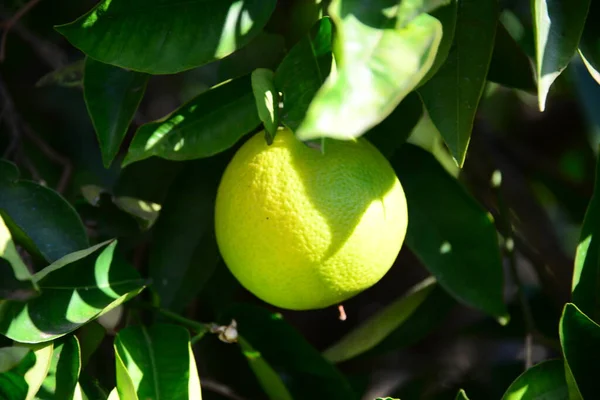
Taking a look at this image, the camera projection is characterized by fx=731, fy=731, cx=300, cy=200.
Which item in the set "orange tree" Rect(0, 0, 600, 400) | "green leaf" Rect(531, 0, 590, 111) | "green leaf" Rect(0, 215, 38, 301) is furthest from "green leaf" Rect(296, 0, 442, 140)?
"green leaf" Rect(0, 215, 38, 301)

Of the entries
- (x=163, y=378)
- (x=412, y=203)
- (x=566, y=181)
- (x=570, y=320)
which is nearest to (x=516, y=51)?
(x=412, y=203)

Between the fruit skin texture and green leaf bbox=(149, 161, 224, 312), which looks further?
green leaf bbox=(149, 161, 224, 312)

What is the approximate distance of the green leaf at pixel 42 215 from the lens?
2.80 ft

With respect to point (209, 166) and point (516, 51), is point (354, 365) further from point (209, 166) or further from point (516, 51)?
point (516, 51)

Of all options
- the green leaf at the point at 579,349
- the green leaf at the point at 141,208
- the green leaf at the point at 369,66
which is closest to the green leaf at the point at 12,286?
the green leaf at the point at 141,208

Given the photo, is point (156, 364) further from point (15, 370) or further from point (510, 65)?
point (510, 65)

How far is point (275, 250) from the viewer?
75 cm

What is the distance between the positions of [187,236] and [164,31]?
312 mm

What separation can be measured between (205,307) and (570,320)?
64cm

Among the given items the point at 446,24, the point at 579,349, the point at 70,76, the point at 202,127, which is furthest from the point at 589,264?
the point at 70,76

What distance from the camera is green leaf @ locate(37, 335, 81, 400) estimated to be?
0.75m

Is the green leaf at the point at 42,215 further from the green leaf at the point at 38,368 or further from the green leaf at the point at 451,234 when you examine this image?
the green leaf at the point at 451,234

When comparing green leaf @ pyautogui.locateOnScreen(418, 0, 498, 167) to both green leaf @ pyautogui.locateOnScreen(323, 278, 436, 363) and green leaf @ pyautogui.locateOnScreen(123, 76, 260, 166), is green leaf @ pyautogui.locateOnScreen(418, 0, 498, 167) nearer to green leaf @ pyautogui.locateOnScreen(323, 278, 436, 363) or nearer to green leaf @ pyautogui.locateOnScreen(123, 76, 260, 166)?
green leaf @ pyautogui.locateOnScreen(123, 76, 260, 166)

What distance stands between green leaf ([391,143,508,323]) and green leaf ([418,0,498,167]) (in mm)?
241
